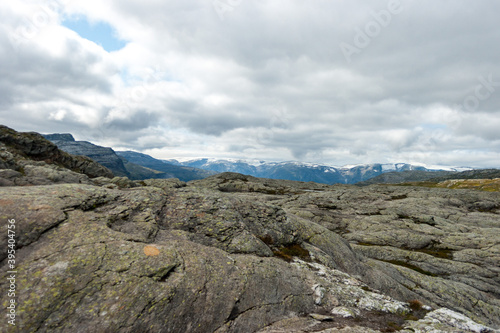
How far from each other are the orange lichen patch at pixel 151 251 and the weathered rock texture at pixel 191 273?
0.43 ft

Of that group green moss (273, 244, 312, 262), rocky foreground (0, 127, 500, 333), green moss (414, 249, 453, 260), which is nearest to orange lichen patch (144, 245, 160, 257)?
rocky foreground (0, 127, 500, 333)

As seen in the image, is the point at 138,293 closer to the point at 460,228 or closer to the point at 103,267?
the point at 103,267

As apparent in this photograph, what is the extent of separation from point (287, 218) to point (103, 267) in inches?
874

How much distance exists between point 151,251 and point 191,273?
3.33 metres

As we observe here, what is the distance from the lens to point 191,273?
14.2m

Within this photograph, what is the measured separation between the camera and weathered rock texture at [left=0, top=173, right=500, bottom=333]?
36.7 ft

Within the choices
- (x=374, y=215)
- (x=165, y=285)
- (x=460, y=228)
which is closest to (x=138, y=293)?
(x=165, y=285)

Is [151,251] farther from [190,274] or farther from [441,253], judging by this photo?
[441,253]

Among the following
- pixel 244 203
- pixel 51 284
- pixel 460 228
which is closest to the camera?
pixel 51 284

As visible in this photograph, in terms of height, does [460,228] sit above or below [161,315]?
below

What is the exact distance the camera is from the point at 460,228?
62406 millimetres

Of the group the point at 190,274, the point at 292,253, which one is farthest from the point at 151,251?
the point at 292,253

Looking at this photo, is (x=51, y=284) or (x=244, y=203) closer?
(x=51, y=284)

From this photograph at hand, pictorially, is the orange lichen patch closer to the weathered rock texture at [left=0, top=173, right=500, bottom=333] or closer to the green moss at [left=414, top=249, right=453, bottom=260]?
the weathered rock texture at [left=0, top=173, right=500, bottom=333]
